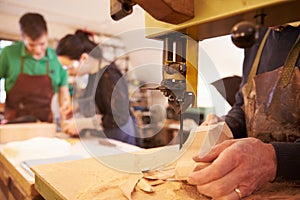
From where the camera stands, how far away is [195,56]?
62 centimetres

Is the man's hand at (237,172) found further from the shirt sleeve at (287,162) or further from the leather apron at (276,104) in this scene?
the leather apron at (276,104)

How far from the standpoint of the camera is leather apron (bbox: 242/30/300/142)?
0.70m

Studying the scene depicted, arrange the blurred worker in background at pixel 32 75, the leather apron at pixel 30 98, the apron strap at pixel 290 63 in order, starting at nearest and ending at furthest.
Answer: the apron strap at pixel 290 63
the blurred worker in background at pixel 32 75
the leather apron at pixel 30 98

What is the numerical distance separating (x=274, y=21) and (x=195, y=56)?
18 cm

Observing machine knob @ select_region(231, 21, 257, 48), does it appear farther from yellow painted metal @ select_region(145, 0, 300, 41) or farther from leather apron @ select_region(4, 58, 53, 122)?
leather apron @ select_region(4, 58, 53, 122)

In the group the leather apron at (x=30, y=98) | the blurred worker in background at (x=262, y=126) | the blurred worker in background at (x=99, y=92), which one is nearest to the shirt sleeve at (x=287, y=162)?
the blurred worker in background at (x=262, y=126)

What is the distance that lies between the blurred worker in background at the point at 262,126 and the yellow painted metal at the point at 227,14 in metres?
0.15

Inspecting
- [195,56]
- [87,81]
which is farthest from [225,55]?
[195,56]

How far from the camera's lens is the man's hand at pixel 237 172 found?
17.6 inches

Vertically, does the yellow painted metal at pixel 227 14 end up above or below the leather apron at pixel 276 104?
above

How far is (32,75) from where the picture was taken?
2562 millimetres

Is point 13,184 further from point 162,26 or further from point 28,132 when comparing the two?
point 162,26

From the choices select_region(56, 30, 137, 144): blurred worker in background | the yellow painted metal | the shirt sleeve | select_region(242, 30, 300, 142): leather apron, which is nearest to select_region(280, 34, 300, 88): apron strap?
select_region(242, 30, 300, 142): leather apron

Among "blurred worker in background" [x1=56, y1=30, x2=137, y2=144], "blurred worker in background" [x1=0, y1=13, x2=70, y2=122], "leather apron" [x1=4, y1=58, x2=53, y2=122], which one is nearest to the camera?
"blurred worker in background" [x1=56, y1=30, x2=137, y2=144]
